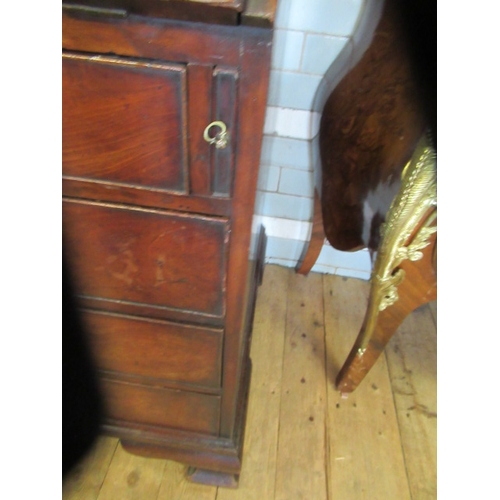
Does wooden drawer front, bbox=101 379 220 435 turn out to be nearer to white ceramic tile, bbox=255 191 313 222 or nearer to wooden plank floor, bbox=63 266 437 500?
wooden plank floor, bbox=63 266 437 500

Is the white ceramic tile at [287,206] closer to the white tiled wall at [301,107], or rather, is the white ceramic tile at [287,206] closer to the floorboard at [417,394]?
the white tiled wall at [301,107]

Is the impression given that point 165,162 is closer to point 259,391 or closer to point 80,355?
point 80,355

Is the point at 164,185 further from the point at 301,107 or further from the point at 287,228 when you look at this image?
the point at 287,228

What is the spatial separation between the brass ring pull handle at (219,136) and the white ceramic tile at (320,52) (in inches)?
26.7

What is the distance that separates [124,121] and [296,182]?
0.83 meters

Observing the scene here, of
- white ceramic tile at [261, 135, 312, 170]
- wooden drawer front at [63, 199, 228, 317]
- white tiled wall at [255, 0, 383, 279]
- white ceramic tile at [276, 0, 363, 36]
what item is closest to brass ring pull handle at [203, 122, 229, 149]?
wooden drawer front at [63, 199, 228, 317]

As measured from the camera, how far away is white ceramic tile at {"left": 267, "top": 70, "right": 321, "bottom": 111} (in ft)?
3.45

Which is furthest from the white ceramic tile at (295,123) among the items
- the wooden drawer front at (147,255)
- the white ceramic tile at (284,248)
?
the wooden drawer front at (147,255)

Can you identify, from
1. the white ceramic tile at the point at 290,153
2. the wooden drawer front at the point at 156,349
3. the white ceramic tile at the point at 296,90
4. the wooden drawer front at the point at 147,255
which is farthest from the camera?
the white ceramic tile at the point at 290,153

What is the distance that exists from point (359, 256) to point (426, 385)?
42 centimetres

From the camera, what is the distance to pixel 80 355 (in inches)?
28.3

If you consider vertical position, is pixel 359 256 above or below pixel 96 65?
below

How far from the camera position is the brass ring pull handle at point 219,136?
0.44m
